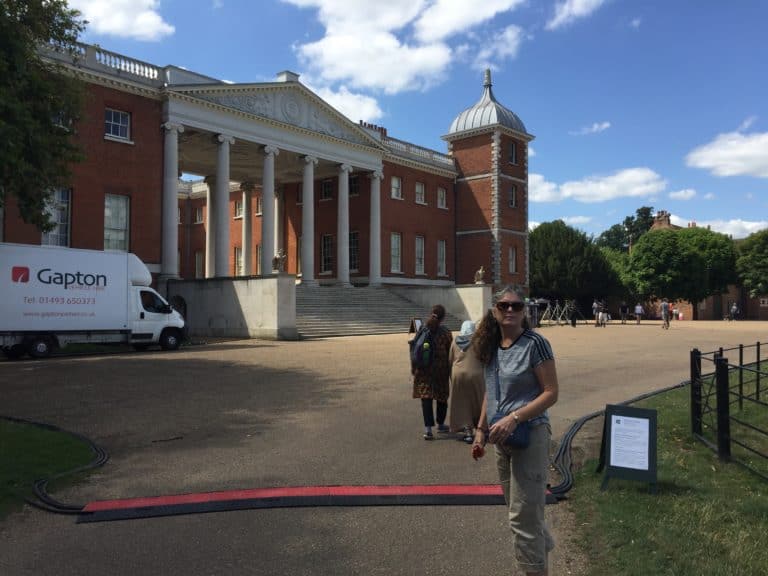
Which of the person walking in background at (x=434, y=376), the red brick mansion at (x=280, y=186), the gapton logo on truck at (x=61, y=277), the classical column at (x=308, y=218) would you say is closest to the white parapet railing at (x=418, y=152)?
the red brick mansion at (x=280, y=186)

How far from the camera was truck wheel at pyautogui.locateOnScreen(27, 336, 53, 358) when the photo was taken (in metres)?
17.7

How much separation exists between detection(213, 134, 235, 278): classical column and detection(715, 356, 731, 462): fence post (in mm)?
25836

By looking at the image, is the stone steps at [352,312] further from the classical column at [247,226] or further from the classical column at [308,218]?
the classical column at [247,226]

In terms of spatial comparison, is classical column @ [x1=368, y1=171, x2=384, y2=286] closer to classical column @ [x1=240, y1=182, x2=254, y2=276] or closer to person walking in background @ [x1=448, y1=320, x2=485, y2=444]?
classical column @ [x1=240, y1=182, x2=254, y2=276]

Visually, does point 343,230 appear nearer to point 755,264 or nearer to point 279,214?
point 279,214

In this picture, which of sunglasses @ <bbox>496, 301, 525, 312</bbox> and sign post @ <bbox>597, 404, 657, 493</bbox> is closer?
sunglasses @ <bbox>496, 301, 525, 312</bbox>

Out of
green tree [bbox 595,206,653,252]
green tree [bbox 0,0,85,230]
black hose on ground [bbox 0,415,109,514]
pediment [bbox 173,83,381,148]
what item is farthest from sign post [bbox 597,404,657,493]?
green tree [bbox 595,206,653,252]

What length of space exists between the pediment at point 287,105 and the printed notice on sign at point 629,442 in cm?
2737

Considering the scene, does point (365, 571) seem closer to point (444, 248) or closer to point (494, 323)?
point (494, 323)

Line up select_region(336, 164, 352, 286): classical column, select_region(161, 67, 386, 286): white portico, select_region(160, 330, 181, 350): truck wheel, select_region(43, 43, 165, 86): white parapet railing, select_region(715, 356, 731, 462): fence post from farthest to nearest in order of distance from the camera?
select_region(336, 164, 352, 286): classical column, select_region(161, 67, 386, 286): white portico, select_region(43, 43, 165, 86): white parapet railing, select_region(160, 330, 181, 350): truck wheel, select_region(715, 356, 731, 462): fence post

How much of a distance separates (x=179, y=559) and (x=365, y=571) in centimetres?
129

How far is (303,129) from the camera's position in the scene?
3425 centimetres

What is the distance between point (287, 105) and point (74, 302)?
18731 mm

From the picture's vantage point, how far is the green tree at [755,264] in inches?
2530
